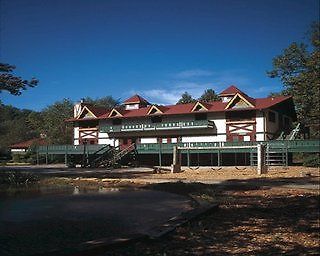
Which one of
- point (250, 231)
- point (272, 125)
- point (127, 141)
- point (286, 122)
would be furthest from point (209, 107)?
point (250, 231)

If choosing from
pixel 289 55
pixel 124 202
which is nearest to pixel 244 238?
pixel 124 202

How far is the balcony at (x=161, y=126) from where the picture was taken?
4444 cm

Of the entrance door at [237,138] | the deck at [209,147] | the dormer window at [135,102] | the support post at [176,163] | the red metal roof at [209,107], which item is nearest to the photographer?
the support post at [176,163]

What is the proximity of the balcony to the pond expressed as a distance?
98.5 feet

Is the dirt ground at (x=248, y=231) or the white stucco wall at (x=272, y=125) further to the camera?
the white stucco wall at (x=272, y=125)

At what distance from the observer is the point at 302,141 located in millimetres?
32781

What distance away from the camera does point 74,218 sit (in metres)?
9.74

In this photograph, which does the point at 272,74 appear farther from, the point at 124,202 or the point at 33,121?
the point at 33,121

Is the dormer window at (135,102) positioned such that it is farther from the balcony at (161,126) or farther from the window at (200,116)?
the window at (200,116)

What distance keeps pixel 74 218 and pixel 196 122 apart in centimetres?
3558

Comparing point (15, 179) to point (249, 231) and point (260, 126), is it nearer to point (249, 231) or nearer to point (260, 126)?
point (249, 231)

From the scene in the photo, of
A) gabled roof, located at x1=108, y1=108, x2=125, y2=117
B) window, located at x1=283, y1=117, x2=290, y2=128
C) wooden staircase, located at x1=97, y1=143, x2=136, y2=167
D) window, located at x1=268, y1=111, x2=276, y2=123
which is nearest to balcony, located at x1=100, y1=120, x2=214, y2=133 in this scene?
gabled roof, located at x1=108, y1=108, x2=125, y2=117

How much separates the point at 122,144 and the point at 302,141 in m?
25.2

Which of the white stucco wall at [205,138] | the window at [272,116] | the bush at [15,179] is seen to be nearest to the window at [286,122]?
the window at [272,116]
